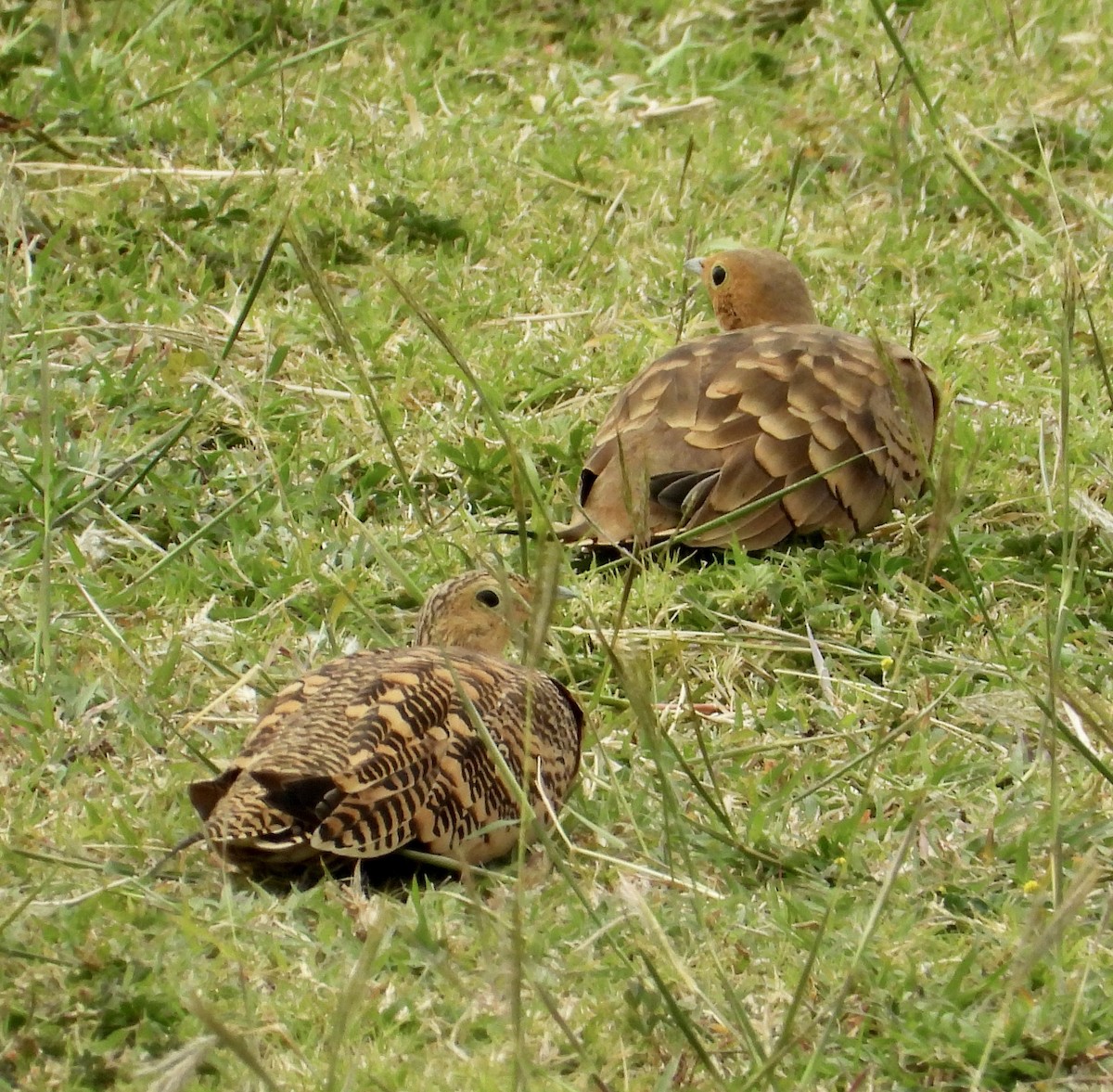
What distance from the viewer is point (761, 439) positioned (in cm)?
515

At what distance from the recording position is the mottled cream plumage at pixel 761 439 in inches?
200

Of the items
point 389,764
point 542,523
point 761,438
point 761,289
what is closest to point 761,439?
point 761,438

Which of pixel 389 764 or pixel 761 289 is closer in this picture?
pixel 389 764

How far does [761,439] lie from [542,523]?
8.69ft

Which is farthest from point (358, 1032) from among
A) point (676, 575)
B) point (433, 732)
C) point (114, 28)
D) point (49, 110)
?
point (114, 28)

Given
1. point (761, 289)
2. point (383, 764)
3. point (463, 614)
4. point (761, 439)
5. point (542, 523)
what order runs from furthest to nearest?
point (761, 289) → point (761, 439) → point (463, 614) → point (383, 764) → point (542, 523)

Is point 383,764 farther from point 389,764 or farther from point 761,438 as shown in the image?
point 761,438

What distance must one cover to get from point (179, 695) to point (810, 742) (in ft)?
4.79

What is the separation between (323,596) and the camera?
15.7 feet

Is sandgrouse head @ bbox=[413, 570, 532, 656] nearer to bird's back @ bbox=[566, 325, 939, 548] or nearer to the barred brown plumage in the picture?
the barred brown plumage

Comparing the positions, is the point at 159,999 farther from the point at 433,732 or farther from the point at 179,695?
the point at 179,695

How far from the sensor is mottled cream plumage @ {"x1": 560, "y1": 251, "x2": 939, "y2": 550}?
5086 mm

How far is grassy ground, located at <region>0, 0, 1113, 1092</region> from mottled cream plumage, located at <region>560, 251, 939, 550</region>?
13 cm

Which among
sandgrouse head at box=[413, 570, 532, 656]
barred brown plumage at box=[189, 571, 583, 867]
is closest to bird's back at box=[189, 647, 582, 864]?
barred brown plumage at box=[189, 571, 583, 867]
